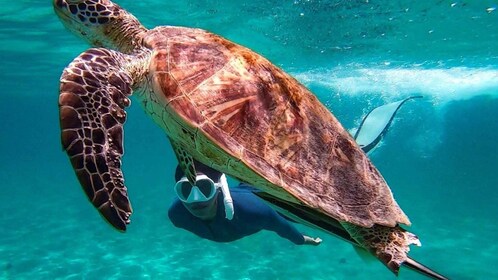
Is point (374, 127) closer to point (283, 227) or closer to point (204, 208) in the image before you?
point (283, 227)

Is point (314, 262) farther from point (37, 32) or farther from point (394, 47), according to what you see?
point (37, 32)

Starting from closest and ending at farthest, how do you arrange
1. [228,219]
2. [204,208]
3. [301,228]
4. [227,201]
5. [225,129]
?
[225,129] → [227,201] → [204,208] → [228,219] → [301,228]

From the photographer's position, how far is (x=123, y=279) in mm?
9078

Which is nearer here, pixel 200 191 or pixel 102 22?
pixel 102 22

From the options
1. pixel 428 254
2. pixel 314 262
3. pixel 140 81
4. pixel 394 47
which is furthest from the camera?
pixel 394 47

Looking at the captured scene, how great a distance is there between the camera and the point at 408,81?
25.4 meters

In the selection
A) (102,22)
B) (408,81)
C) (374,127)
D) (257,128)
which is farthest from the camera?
(408,81)

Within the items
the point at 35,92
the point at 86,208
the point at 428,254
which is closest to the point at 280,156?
the point at 428,254

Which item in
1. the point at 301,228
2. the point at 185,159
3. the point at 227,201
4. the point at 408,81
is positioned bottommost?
the point at 185,159

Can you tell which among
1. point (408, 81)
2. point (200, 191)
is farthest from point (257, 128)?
point (408, 81)

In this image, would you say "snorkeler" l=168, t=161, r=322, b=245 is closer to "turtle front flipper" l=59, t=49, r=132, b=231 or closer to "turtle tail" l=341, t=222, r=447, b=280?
"turtle tail" l=341, t=222, r=447, b=280

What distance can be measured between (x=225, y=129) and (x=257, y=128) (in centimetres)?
24

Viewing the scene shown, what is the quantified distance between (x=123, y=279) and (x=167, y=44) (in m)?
8.10

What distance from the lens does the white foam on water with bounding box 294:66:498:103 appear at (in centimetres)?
2265
